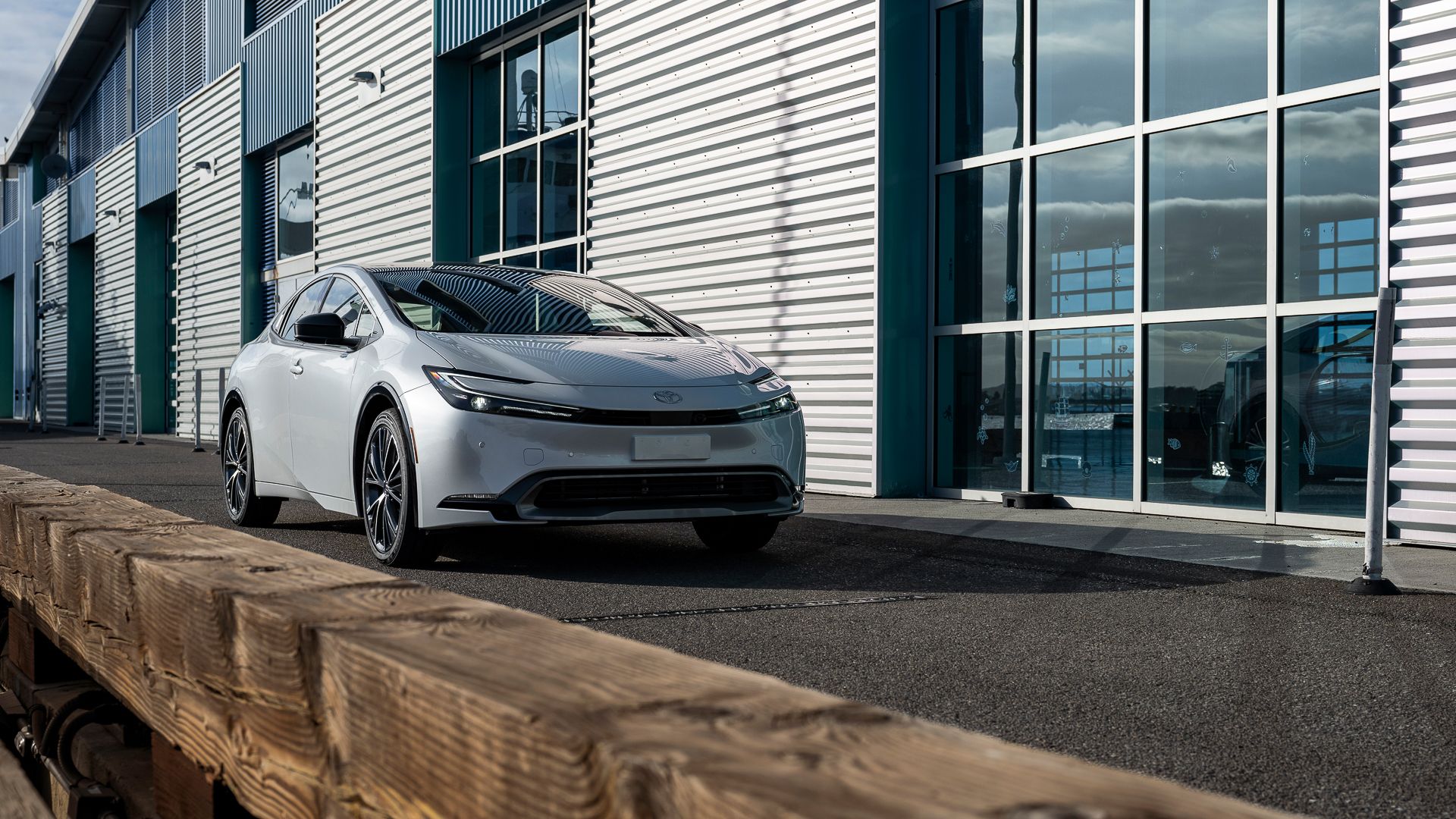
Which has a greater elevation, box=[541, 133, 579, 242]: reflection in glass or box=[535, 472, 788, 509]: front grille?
box=[541, 133, 579, 242]: reflection in glass

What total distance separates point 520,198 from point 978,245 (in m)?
7.04

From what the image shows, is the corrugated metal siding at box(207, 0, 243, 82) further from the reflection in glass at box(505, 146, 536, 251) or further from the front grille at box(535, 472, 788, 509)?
the front grille at box(535, 472, 788, 509)

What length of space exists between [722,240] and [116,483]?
207 inches

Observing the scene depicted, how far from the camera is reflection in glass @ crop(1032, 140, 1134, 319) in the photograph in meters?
8.78

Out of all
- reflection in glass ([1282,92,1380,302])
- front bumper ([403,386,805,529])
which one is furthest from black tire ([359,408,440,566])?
reflection in glass ([1282,92,1380,302])

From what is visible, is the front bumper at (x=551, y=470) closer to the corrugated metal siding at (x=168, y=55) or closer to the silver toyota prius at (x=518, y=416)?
the silver toyota prius at (x=518, y=416)

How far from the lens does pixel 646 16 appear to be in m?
12.6

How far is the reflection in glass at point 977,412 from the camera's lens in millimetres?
9438

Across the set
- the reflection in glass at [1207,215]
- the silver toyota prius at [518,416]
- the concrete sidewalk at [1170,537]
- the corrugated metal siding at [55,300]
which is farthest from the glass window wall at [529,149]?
the corrugated metal siding at [55,300]

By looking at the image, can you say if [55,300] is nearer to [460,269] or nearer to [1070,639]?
[460,269]

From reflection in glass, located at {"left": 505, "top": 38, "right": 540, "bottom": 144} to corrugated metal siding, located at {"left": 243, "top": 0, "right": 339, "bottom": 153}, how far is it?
15.6ft

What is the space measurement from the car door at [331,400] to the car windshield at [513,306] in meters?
0.23

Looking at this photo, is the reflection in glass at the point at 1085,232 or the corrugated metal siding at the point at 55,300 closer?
the reflection in glass at the point at 1085,232

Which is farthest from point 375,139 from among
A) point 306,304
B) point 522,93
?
point 306,304
